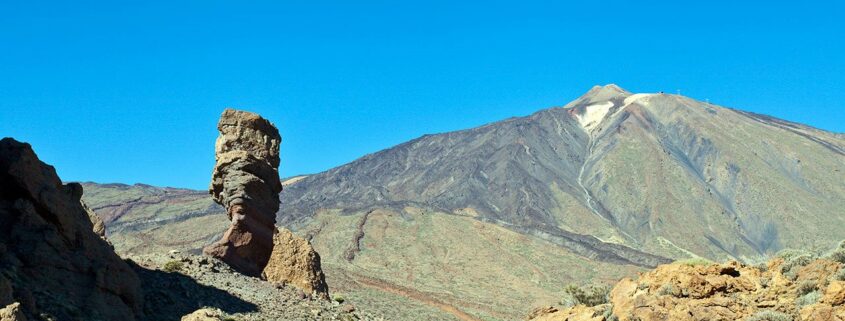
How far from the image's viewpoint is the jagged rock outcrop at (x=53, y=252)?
1219cm

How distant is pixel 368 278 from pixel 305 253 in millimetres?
23643

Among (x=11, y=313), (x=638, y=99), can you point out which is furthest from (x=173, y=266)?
(x=638, y=99)

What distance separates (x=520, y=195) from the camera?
334ft

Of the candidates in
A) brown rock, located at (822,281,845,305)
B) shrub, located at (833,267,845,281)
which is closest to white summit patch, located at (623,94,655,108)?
shrub, located at (833,267,845,281)

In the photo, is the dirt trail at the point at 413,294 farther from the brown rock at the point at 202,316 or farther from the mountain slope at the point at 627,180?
the mountain slope at the point at 627,180

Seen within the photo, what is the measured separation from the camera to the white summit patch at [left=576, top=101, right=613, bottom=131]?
15112 cm

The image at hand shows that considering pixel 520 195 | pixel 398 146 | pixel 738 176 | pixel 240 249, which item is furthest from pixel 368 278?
pixel 398 146

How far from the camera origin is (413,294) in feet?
142

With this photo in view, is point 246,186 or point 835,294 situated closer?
point 835,294

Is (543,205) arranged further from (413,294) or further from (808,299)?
(808,299)

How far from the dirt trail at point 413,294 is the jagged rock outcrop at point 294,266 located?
16699 millimetres

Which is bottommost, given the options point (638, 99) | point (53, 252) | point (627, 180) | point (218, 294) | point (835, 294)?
point (835, 294)

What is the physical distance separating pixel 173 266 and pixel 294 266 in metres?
4.90

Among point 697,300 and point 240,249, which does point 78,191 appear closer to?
point 240,249
